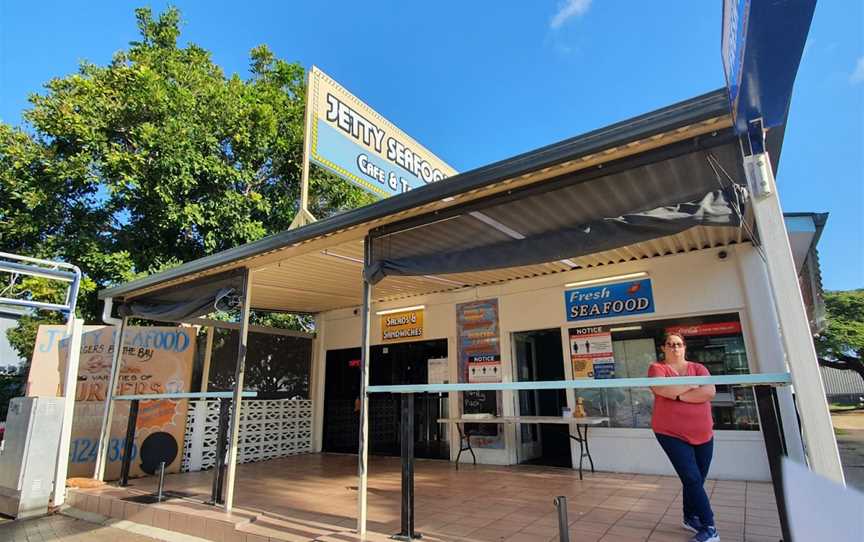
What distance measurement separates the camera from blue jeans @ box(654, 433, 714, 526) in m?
3.21

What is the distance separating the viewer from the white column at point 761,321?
520cm

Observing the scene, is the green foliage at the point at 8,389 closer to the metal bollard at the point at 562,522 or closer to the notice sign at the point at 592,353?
the notice sign at the point at 592,353

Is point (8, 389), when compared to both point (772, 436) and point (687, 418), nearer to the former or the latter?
point (687, 418)

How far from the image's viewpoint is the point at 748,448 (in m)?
5.28

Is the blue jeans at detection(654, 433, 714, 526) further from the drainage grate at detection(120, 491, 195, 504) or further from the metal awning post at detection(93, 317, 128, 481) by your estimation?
the metal awning post at detection(93, 317, 128, 481)

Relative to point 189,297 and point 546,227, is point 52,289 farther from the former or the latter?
point 546,227

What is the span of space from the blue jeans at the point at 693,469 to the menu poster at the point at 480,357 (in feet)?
12.9

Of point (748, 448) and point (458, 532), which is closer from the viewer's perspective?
point (458, 532)

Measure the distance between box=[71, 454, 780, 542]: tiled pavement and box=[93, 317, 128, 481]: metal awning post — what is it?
21.1 inches

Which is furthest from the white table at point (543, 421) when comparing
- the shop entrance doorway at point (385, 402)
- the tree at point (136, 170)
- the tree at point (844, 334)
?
the tree at point (844, 334)

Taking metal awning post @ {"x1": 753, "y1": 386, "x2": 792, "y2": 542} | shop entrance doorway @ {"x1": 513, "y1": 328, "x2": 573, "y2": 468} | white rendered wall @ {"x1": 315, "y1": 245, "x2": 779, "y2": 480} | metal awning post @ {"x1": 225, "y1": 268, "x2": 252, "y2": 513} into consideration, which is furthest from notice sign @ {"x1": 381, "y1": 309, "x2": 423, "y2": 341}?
metal awning post @ {"x1": 753, "y1": 386, "x2": 792, "y2": 542}

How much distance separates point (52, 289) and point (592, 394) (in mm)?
10334

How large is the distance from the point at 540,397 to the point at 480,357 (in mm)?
1309

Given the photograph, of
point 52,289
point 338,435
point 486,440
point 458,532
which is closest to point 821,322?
point 486,440
